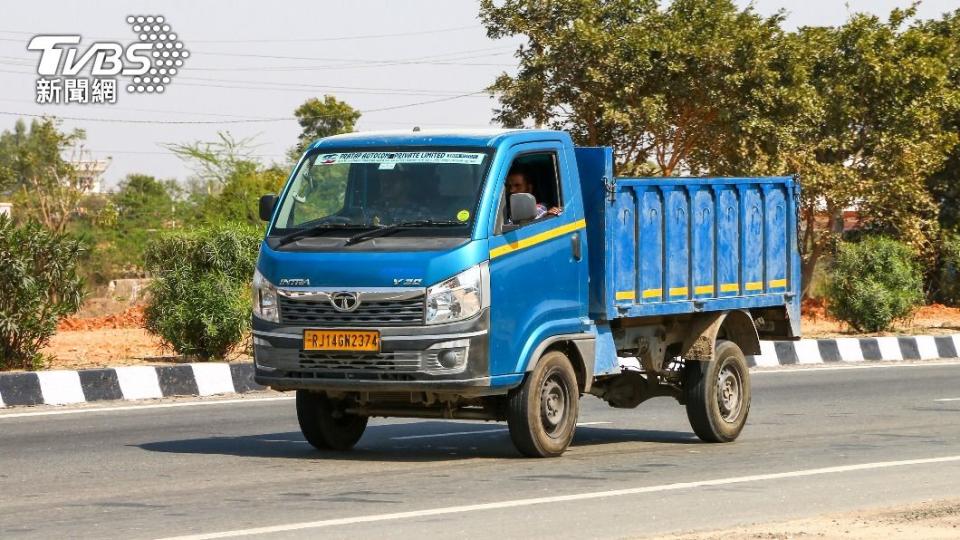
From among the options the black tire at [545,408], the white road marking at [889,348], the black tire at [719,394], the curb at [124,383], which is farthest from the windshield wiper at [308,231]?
the white road marking at [889,348]

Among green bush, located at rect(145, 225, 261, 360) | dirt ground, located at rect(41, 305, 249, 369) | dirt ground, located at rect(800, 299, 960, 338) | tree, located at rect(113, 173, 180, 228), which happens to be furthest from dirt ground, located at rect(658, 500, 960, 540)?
tree, located at rect(113, 173, 180, 228)

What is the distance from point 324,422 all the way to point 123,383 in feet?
17.5

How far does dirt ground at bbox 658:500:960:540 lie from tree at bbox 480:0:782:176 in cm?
2104

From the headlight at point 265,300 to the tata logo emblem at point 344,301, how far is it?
48 centimetres

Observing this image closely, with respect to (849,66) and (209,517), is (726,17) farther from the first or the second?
(209,517)

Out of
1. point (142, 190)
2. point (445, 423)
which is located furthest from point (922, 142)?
point (142, 190)

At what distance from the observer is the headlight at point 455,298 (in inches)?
426

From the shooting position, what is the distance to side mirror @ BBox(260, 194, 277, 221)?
11.9 metres

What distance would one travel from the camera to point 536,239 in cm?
1148

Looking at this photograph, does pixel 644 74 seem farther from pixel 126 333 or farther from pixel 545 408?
pixel 545 408

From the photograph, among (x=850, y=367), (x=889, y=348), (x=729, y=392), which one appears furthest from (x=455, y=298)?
(x=889, y=348)

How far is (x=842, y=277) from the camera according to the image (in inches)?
1101

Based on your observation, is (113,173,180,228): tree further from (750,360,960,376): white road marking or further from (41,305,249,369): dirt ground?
(750,360,960,376): white road marking

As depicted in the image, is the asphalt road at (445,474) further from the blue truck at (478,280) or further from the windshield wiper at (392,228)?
the windshield wiper at (392,228)
